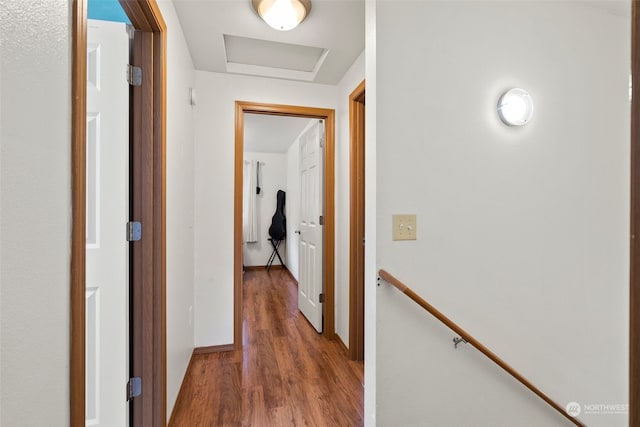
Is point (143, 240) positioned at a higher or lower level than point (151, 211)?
lower

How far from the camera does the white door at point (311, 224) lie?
2793 mm

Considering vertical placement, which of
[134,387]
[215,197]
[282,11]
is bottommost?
[134,387]

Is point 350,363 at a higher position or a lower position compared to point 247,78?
lower

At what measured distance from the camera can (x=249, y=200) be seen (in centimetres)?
556

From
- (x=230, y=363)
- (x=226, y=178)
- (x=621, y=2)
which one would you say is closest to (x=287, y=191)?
(x=226, y=178)

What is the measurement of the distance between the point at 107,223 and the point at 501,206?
182 cm

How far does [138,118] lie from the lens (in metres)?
1.37

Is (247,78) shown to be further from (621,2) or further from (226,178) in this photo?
(621,2)

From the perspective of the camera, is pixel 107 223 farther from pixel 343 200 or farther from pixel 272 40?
pixel 343 200

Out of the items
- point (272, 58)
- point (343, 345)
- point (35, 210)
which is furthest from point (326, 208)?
point (35, 210)

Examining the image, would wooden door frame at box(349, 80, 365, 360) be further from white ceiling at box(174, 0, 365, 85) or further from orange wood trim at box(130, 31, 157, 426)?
orange wood trim at box(130, 31, 157, 426)

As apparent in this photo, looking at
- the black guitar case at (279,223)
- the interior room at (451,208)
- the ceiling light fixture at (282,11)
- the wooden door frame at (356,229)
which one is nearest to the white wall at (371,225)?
the interior room at (451,208)

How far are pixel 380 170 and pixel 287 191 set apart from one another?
4.44m

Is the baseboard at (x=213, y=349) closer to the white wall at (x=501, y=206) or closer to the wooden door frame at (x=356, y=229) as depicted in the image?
the wooden door frame at (x=356, y=229)
